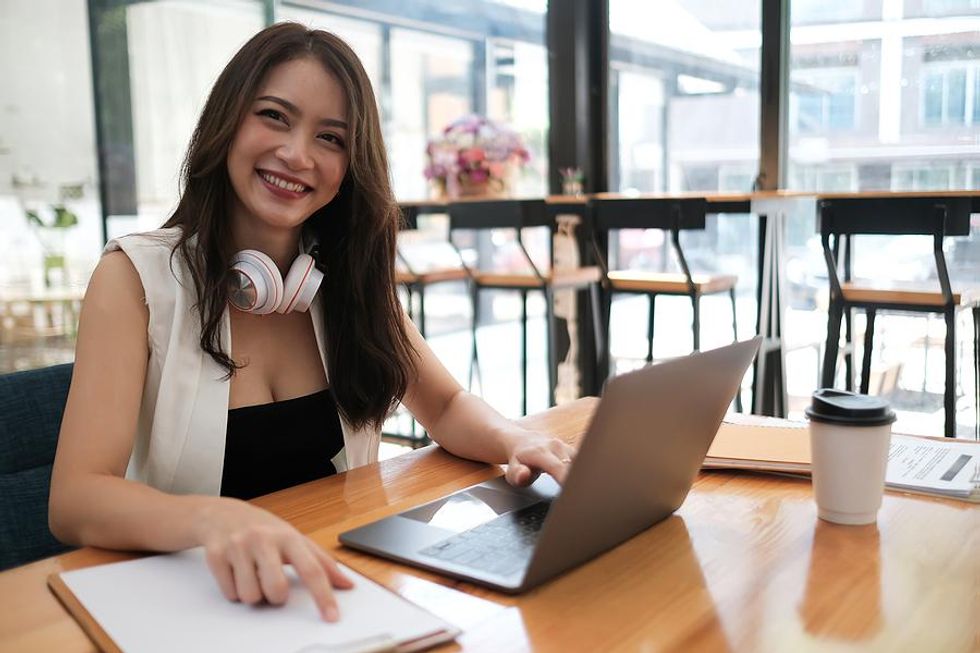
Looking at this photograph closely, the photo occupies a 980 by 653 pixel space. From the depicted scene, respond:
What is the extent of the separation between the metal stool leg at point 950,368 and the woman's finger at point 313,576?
2842 millimetres

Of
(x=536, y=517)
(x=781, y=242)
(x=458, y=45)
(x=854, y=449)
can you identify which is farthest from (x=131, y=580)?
(x=458, y=45)

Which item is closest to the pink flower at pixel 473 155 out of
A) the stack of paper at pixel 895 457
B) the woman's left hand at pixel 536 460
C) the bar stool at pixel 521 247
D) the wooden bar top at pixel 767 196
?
the wooden bar top at pixel 767 196

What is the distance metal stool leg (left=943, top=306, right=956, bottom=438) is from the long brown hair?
7.48 feet

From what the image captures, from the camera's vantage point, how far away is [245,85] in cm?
131

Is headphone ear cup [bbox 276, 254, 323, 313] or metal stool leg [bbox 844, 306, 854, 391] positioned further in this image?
metal stool leg [bbox 844, 306, 854, 391]

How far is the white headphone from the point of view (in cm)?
125

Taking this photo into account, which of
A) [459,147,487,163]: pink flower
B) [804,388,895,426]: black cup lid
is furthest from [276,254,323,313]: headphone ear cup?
[459,147,487,163]: pink flower

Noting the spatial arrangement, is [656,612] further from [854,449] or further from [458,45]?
[458,45]

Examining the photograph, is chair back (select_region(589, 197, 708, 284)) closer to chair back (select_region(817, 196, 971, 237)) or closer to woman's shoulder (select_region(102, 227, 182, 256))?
chair back (select_region(817, 196, 971, 237))

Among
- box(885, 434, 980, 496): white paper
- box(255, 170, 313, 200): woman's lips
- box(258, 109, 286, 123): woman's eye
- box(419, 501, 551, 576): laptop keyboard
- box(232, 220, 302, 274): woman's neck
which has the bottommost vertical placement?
box(885, 434, 980, 496): white paper

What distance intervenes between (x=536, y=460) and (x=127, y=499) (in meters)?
0.44

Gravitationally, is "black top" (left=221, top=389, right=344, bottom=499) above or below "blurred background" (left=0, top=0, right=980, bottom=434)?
below

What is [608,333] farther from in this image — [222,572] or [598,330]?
[222,572]

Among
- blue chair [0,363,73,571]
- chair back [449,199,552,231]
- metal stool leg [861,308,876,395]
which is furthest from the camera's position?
chair back [449,199,552,231]
